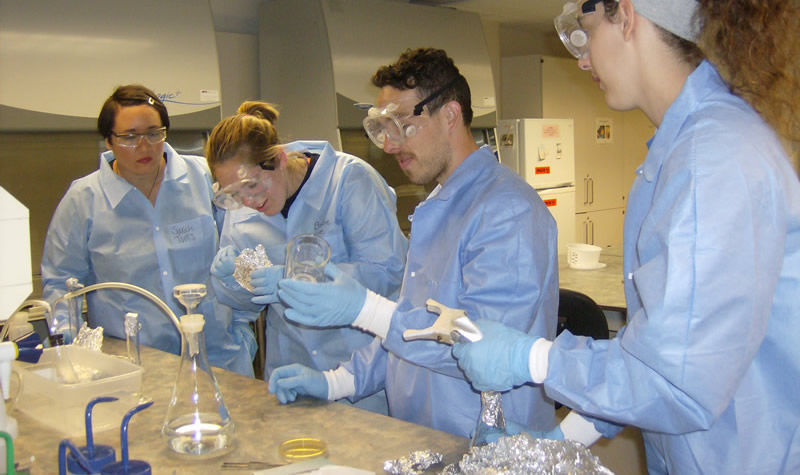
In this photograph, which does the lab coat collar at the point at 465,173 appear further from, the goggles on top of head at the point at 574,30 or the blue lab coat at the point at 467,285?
the goggles on top of head at the point at 574,30

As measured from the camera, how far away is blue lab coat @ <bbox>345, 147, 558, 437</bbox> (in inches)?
62.3

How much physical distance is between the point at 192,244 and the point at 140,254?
0.19m

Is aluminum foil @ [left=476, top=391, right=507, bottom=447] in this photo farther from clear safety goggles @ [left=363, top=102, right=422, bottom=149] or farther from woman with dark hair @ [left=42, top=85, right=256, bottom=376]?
woman with dark hair @ [left=42, top=85, right=256, bottom=376]

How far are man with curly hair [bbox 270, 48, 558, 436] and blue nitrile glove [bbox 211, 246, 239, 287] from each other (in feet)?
2.10

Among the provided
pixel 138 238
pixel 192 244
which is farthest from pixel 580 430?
pixel 138 238

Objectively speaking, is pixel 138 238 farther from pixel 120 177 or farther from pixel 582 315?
pixel 582 315

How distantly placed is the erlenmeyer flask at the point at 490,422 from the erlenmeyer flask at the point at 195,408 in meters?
0.52

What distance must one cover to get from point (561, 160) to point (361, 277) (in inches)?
156

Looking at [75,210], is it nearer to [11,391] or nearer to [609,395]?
[11,391]

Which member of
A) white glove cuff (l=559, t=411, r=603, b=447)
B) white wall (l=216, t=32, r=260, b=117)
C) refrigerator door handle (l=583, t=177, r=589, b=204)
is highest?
white wall (l=216, t=32, r=260, b=117)

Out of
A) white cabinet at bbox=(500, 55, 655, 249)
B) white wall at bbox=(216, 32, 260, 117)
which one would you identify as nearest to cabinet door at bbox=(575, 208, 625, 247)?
white cabinet at bbox=(500, 55, 655, 249)

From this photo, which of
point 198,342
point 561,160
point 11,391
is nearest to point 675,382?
point 198,342

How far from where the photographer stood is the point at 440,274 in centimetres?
174

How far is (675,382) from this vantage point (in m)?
1.04
